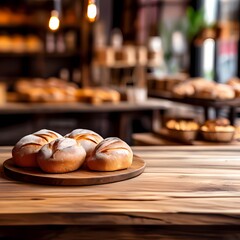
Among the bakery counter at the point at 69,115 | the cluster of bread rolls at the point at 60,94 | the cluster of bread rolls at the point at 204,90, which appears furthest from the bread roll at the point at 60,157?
A: the cluster of bread rolls at the point at 60,94

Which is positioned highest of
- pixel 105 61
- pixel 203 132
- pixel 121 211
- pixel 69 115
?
pixel 105 61

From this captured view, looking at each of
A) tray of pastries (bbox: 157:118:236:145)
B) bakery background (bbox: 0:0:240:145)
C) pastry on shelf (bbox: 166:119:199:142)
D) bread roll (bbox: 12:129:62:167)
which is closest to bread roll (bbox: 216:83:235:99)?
tray of pastries (bbox: 157:118:236:145)

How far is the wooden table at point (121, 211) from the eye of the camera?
1.40m

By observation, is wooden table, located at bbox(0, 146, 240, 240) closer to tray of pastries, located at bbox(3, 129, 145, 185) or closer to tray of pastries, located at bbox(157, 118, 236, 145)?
tray of pastries, located at bbox(3, 129, 145, 185)

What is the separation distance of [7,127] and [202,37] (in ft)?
8.20

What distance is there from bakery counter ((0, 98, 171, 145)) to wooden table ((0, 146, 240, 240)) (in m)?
3.85

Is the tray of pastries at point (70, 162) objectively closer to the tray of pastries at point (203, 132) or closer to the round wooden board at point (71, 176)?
the round wooden board at point (71, 176)

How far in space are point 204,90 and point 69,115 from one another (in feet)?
7.93

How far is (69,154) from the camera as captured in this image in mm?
1676

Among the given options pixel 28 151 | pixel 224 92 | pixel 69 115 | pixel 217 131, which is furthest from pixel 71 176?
pixel 69 115

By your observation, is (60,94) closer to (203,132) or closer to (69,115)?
(69,115)

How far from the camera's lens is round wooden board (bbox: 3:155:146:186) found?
64.4 inches

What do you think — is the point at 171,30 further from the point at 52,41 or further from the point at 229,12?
the point at 52,41

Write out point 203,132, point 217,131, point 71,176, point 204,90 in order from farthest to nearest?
point 204,90 → point 203,132 → point 217,131 → point 71,176
